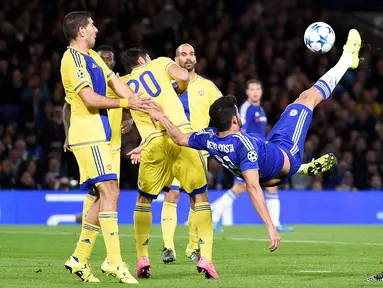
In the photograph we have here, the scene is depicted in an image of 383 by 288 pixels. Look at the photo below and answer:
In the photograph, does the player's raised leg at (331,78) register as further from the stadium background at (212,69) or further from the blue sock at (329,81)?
the stadium background at (212,69)

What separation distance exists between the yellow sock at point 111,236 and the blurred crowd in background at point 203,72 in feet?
35.4

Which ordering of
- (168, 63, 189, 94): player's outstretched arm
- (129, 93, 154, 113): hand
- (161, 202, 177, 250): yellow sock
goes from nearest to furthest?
1. (129, 93, 154, 113): hand
2. (168, 63, 189, 94): player's outstretched arm
3. (161, 202, 177, 250): yellow sock

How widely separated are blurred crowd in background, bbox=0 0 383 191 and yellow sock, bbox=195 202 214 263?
1045 cm

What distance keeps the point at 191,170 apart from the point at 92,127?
46.6 inches

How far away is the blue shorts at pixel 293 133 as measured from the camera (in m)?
9.89

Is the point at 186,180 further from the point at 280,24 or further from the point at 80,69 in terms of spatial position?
the point at 280,24

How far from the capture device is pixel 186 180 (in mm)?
9914

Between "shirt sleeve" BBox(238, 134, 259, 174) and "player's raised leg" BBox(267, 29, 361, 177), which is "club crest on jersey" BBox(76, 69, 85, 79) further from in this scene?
"player's raised leg" BBox(267, 29, 361, 177)

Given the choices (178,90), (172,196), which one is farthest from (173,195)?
(178,90)

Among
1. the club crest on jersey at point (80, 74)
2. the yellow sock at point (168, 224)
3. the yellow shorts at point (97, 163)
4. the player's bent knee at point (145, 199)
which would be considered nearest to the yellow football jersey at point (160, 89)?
the player's bent knee at point (145, 199)

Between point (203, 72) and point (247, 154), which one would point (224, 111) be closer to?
point (247, 154)

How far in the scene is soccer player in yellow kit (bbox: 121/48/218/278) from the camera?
9.75m

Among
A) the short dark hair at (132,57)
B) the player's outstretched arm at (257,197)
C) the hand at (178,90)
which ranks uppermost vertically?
the short dark hair at (132,57)

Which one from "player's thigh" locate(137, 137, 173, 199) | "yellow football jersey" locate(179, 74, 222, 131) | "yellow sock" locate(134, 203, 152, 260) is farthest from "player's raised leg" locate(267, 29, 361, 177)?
"yellow football jersey" locate(179, 74, 222, 131)
